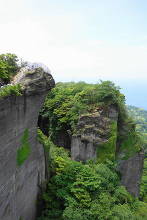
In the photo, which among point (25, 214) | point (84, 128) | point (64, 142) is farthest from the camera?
point (64, 142)

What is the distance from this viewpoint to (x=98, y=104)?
64.0 feet

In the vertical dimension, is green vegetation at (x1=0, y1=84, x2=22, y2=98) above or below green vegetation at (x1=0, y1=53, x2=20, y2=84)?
below

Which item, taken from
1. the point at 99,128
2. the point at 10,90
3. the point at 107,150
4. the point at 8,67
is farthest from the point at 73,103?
the point at 10,90

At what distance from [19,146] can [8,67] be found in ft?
12.4

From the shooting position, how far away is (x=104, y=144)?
18.4 m

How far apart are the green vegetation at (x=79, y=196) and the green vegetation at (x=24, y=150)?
12.5ft

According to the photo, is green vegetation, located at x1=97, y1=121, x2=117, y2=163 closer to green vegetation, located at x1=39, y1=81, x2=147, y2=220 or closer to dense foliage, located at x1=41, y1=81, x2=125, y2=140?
green vegetation, located at x1=39, y1=81, x2=147, y2=220

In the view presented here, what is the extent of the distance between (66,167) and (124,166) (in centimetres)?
766

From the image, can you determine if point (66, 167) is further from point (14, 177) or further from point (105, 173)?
point (14, 177)

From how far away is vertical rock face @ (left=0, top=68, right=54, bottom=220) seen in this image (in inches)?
335

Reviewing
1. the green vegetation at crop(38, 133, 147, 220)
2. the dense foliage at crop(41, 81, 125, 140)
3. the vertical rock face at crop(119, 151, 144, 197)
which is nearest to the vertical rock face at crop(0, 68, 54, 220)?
the green vegetation at crop(38, 133, 147, 220)

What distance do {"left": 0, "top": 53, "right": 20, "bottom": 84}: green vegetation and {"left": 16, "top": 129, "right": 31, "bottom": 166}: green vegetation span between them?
274 centimetres

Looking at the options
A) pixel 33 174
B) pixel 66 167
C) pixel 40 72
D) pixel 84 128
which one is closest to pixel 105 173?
A: pixel 66 167

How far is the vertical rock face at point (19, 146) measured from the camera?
8.50 meters
